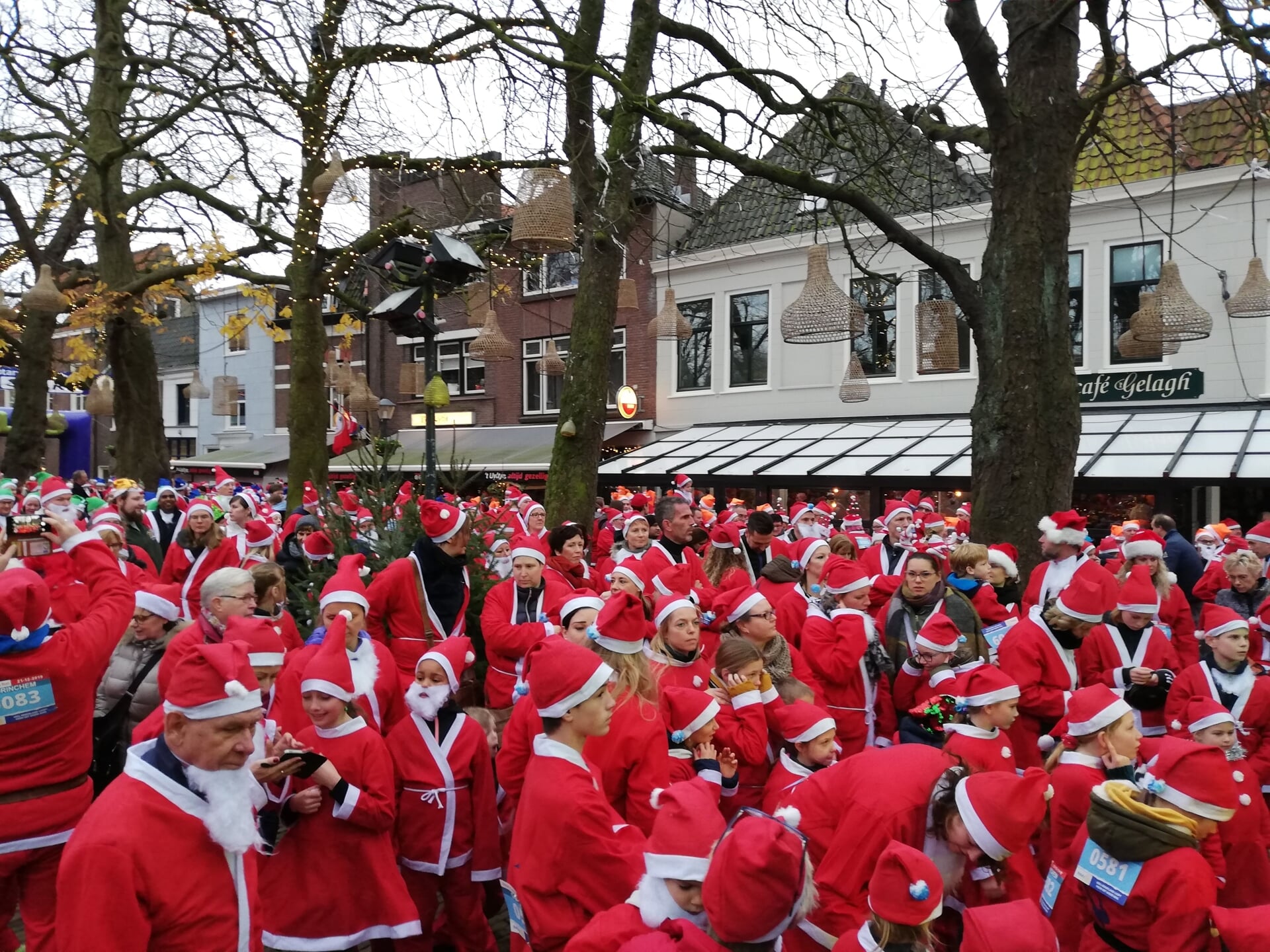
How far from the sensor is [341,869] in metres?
3.27

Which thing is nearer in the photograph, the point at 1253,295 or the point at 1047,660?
the point at 1047,660

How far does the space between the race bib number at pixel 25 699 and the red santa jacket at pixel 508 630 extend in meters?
2.18

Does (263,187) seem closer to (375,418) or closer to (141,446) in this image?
(141,446)

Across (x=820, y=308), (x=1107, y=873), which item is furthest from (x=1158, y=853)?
(x=820, y=308)

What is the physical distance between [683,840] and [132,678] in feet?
11.7

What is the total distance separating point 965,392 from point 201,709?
16.9 m

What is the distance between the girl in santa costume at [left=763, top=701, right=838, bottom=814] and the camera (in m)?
3.49

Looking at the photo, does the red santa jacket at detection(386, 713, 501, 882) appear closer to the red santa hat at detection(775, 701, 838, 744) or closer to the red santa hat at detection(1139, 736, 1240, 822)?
the red santa hat at detection(775, 701, 838, 744)

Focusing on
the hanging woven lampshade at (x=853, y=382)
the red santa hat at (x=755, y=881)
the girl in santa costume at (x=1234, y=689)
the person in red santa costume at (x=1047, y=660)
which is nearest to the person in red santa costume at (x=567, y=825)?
the red santa hat at (x=755, y=881)

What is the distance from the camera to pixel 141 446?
13.9m

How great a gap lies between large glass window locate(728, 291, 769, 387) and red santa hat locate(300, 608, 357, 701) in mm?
17510

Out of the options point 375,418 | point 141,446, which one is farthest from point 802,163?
point 375,418

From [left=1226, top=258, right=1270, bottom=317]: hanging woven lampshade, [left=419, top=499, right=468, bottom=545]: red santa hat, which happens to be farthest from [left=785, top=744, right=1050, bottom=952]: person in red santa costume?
[left=1226, top=258, right=1270, bottom=317]: hanging woven lampshade

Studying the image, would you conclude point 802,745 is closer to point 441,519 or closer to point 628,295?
point 441,519
